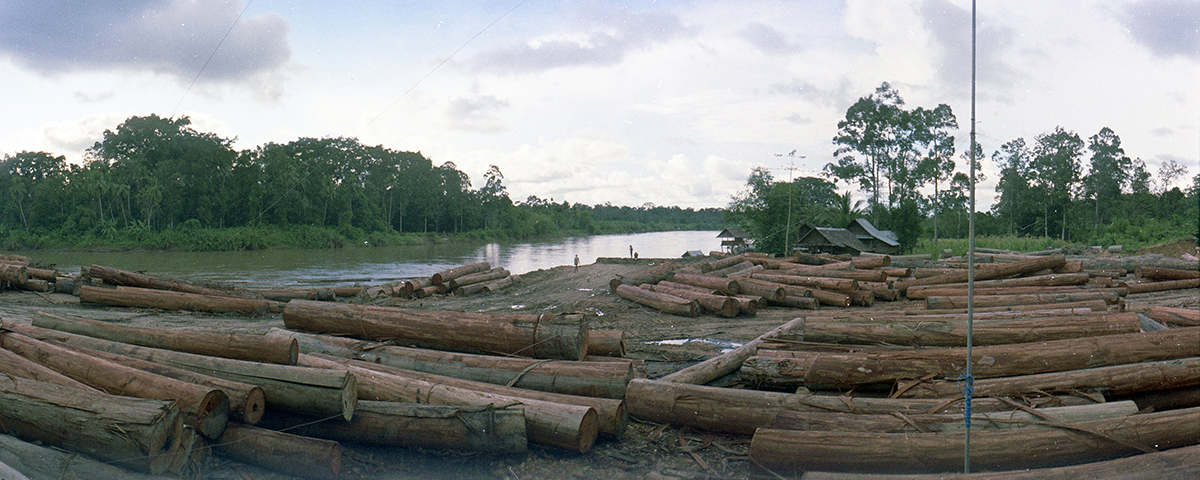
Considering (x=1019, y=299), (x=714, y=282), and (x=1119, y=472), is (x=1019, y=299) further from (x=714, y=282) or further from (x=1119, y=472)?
(x=1119, y=472)

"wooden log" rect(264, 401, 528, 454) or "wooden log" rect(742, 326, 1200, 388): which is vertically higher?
"wooden log" rect(742, 326, 1200, 388)

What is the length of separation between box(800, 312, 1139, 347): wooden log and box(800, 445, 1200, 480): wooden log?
2.59 meters

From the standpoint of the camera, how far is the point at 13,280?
1405 centimetres

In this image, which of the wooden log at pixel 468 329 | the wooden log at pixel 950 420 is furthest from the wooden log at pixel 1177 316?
the wooden log at pixel 468 329

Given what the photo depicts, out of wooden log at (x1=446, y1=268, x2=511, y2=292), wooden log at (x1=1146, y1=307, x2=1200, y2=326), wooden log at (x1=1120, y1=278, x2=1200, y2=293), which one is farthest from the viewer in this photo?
wooden log at (x1=446, y1=268, x2=511, y2=292)

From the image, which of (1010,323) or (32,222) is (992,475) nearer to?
(1010,323)

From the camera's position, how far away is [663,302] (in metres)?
11.8

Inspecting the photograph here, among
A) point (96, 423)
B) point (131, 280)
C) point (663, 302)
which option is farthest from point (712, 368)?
point (131, 280)

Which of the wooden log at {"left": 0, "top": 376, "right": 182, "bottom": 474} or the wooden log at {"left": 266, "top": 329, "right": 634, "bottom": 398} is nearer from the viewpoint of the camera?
the wooden log at {"left": 0, "top": 376, "right": 182, "bottom": 474}

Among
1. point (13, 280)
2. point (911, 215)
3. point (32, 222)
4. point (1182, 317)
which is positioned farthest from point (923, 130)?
point (32, 222)

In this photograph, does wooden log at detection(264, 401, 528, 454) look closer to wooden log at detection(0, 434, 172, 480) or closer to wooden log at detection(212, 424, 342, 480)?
wooden log at detection(212, 424, 342, 480)

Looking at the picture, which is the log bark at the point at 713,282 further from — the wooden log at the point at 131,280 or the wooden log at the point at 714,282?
the wooden log at the point at 131,280

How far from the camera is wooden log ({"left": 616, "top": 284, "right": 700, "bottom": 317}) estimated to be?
11141 mm

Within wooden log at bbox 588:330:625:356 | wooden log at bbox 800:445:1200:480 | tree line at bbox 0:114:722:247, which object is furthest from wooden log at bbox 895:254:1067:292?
tree line at bbox 0:114:722:247
